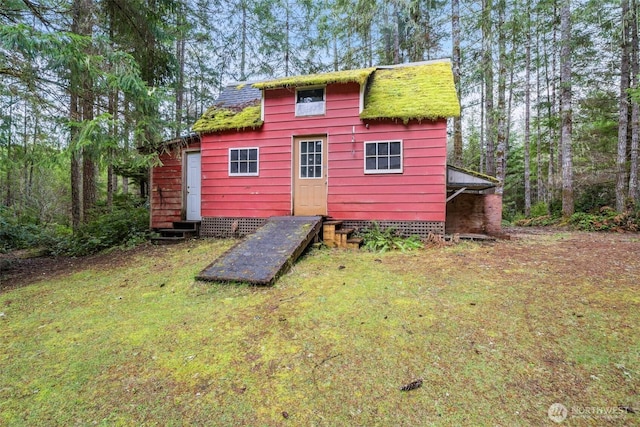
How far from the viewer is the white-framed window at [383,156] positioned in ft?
23.3

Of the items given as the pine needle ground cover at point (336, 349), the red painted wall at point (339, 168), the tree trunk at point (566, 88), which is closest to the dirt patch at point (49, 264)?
the pine needle ground cover at point (336, 349)

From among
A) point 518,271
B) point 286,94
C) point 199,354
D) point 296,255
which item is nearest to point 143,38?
point 286,94

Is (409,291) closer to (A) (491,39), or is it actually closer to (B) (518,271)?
(B) (518,271)

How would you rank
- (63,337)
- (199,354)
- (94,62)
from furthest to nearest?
(94,62)
(63,337)
(199,354)

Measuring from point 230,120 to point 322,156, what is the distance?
2.80m

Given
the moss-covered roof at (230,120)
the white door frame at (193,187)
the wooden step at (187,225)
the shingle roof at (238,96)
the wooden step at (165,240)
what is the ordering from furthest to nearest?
the shingle roof at (238,96)
the white door frame at (193,187)
the wooden step at (187,225)
the wooden step at (165,240)
the moss-covered roof at (230,120)

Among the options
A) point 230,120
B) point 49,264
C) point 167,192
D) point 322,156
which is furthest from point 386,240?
point 49,264

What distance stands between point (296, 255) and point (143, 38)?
6653 millimetres

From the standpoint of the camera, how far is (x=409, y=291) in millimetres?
3795

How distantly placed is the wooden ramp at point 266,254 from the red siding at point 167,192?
3.39m

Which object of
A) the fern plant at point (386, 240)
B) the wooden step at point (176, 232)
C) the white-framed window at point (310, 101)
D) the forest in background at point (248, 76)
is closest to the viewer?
the forest in background at point (248, 76)

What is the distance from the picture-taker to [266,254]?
5.13 m

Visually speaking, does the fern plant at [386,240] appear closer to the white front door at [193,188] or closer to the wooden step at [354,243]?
the wooden step at [354,243]

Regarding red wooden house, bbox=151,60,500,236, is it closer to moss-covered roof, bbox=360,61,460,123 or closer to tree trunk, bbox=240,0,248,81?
moss-covered roof, bbox=360,61,460,123
